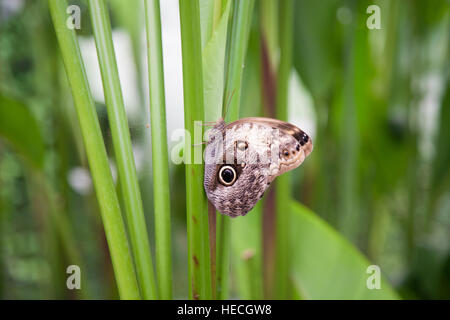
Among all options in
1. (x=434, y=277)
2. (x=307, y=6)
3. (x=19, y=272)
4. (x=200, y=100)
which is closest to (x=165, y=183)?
(x=200, y=100)

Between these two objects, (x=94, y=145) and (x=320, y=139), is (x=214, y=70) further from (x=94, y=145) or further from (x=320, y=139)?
(x=320, y=139)

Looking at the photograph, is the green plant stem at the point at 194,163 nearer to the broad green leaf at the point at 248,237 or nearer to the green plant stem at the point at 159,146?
the green plant stem at the point at 159,146

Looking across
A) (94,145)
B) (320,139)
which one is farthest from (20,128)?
(320,139)

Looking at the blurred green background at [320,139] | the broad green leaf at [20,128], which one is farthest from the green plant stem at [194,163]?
the broad green leaf at [20,128]

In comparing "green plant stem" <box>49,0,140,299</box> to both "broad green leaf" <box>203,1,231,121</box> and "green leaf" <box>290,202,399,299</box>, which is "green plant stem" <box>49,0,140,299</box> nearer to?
"broad green leaf" <box>203,1,231,121</box>

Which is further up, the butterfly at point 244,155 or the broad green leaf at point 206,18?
the broad green leaf at point 206,18
